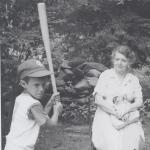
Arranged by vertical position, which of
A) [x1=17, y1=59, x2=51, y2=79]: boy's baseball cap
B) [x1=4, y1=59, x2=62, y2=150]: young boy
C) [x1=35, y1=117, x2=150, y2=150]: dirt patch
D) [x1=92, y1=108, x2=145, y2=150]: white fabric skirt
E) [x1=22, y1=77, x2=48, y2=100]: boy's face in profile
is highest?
[x1=17, y1=59, x2=51, y2=79]: boy's baseball cap

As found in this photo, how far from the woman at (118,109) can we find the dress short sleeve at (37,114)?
3.14ft

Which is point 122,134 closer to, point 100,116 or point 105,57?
point 100,116

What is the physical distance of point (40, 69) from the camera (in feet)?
9.51

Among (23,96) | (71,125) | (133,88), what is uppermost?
(23,96)

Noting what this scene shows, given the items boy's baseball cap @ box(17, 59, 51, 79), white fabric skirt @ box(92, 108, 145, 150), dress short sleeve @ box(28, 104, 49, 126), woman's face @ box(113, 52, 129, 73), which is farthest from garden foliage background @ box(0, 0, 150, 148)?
dress short sleeve @ box(28, 104, 49, 126)

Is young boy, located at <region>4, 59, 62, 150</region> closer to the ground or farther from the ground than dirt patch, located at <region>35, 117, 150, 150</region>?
farther from the ground

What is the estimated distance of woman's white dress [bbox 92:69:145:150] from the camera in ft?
11.6

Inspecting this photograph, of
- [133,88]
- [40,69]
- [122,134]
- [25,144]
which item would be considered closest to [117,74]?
[133,88]

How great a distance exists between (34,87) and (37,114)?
207 mm

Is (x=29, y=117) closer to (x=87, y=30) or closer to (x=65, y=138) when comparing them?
(x=65, y=138)

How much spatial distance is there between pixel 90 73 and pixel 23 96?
2.24 m

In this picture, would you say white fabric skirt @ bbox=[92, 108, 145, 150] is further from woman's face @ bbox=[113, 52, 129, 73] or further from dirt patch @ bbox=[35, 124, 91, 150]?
dirt patch @ bbox=[35, 124, 91, 150]

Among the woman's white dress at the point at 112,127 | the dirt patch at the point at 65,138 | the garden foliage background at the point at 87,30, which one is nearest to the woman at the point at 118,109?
the woman's white dress at the point at 112,127

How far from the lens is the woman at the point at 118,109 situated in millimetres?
3537
